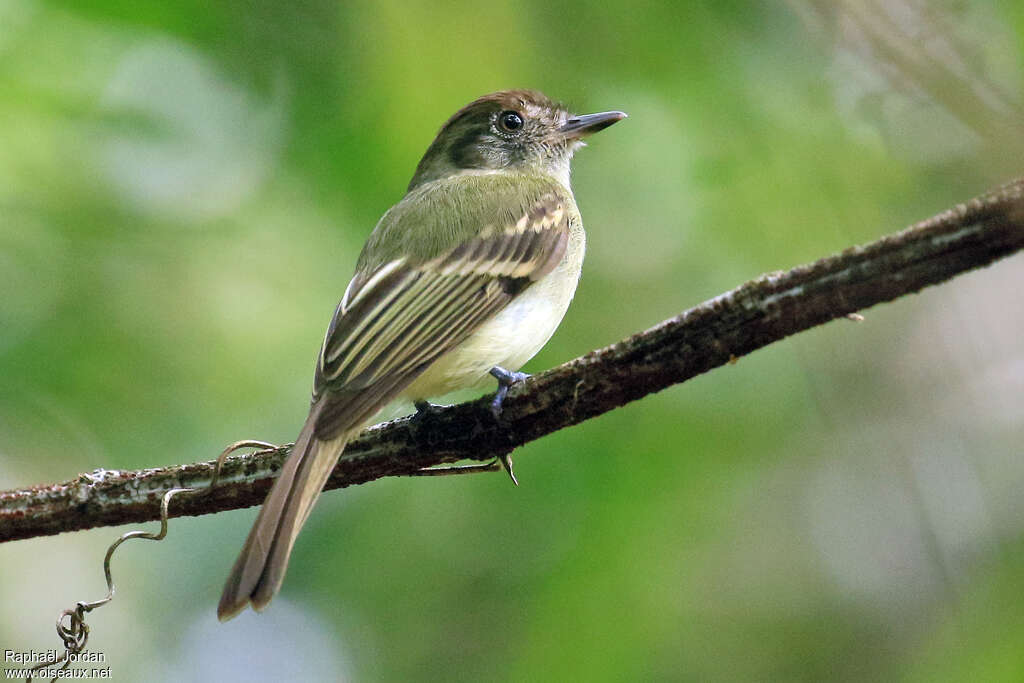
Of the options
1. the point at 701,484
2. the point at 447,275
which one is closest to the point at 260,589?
the point at 447,275

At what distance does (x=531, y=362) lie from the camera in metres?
4.67

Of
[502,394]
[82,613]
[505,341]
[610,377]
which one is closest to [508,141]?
[505,341]

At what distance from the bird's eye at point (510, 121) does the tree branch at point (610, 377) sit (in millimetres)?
2053

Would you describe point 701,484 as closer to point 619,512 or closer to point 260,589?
point 619,512

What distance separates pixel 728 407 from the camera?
4.60m

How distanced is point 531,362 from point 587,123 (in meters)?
1.08

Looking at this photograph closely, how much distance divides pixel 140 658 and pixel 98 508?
2.41 meters

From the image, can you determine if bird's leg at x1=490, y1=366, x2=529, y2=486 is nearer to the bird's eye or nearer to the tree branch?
the tree branch

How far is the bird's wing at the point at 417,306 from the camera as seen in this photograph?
3172 mm

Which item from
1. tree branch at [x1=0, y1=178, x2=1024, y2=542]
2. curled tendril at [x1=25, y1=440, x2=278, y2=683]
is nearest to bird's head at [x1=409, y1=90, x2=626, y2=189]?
tree branch at [x1=0, y1=178, x2=1024, y2=542]

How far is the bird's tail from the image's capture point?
2527 mm

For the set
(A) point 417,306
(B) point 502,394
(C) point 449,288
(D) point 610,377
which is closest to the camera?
(D) point 610,377

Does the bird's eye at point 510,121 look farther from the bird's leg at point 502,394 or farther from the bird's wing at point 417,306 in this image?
the bird's leg at point 502,394

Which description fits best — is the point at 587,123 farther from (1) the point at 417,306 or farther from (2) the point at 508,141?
(1) the point at 417,306
